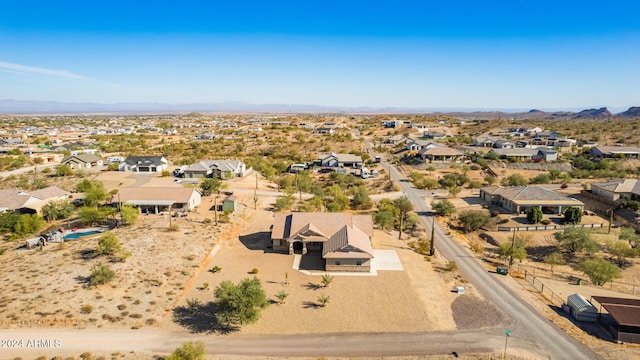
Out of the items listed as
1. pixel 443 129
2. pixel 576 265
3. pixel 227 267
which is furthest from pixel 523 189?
pixel 443 129

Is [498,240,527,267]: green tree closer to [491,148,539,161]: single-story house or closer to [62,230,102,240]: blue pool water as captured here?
[62,230,102,240]: blue pool water

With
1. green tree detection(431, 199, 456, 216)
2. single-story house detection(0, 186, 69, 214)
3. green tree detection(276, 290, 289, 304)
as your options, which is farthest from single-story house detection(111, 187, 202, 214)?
green tree detection(431, 199, 456, 216)

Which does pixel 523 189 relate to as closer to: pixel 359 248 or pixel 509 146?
pixel 359 248

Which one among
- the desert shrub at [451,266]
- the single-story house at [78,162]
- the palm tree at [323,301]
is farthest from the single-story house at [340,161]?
the palm tree at [323,301]

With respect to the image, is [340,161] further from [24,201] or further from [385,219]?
[24,201]

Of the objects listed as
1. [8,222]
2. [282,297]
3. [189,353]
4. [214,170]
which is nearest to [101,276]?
[189,353]
